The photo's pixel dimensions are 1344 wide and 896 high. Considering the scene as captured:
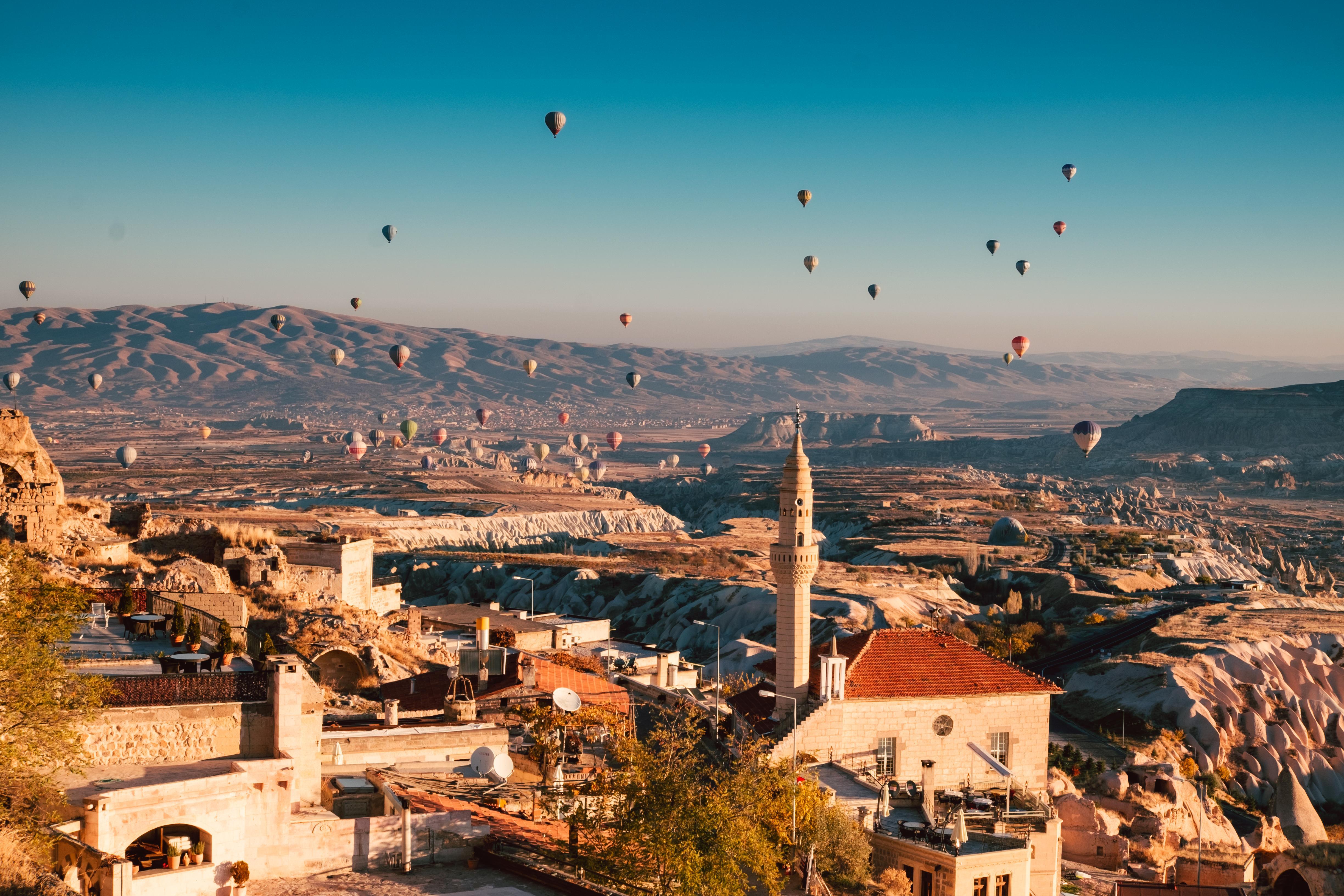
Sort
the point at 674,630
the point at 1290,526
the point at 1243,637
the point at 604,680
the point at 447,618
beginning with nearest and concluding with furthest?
the point at 604,680, the point at 447,618, the point at 1243,637, the point at 674,630, the point at 1290,526

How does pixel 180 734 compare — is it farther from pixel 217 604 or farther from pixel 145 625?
pixel 217 604

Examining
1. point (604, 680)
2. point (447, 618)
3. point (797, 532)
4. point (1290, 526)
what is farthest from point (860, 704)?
point (1290, 526)

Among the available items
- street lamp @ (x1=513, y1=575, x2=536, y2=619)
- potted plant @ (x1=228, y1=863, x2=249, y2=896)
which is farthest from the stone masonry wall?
street lamp @ (x1=513, y1=575, x2=536, y2=619)

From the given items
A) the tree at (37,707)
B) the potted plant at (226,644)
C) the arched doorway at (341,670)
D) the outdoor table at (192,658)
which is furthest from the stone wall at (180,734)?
the arched doorway at (341,670)

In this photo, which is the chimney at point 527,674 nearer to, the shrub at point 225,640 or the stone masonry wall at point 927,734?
the stone masonry wall at point 927,734

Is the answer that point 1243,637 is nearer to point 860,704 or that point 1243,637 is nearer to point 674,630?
point 674,630

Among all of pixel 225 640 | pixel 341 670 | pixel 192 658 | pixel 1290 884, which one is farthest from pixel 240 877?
pixel 1290 884

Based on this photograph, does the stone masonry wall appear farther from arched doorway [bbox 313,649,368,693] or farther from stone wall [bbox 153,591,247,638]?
stone wall [bbox 153,591,247,638]
